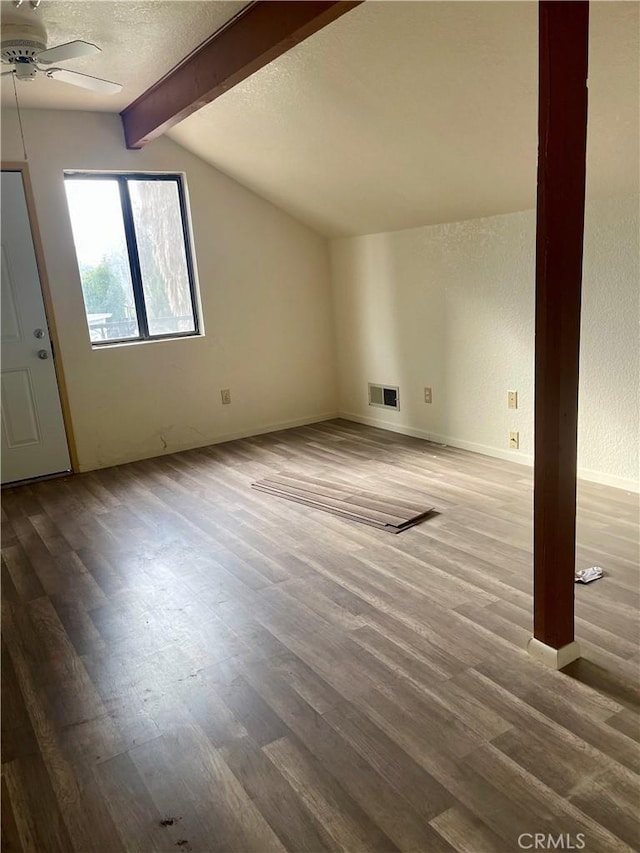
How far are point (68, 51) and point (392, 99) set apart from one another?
1.49 m

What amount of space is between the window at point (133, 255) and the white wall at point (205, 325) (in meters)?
0.13

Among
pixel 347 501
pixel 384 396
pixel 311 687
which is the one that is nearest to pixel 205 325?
pixel 384 396

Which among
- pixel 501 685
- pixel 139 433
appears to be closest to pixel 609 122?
pixel 501 685

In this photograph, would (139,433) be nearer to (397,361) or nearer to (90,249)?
(90,249)

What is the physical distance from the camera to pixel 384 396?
528 centimetres

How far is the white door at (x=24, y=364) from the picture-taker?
418cm

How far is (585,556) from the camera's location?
282 cm

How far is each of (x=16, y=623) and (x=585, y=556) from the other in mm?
2446

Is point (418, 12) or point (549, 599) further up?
point (418, 12)

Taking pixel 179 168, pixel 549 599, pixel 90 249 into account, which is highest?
pixel 179 168

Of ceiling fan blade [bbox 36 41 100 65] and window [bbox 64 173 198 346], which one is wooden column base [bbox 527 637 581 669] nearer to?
ceiling fan blade [bbox 36 41 100 65]

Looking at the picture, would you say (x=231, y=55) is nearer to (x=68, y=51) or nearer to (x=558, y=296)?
(x=68, y=51)

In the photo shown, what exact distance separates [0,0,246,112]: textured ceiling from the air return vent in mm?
2736

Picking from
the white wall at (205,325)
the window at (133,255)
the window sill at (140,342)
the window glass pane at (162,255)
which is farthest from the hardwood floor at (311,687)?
the window glass pane at (162,255)
